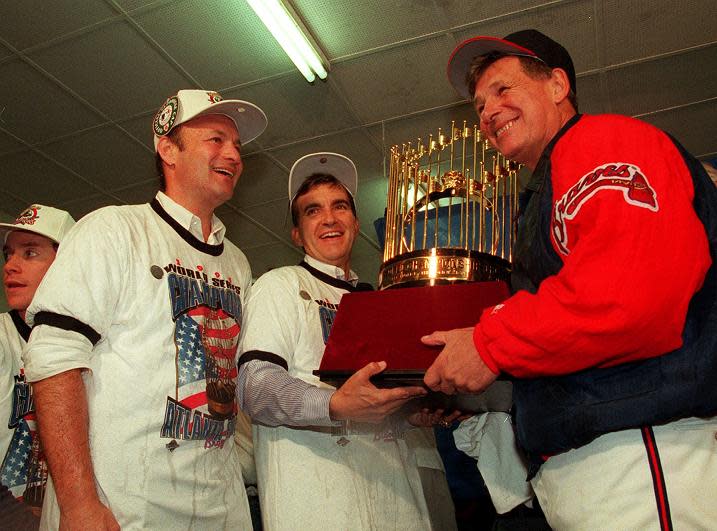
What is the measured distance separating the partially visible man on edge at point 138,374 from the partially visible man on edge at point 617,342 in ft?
2.16

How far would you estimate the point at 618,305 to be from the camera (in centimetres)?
107

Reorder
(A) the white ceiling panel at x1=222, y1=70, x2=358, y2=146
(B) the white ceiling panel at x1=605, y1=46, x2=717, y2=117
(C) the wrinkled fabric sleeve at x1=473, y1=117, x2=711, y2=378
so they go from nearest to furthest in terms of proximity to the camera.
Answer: (C) the wrinkled fabric sleeve at x1=473, y1=117, x2=711, y2=378 → (B) the white ceiling panel at x1=605, y1=46, x2=717, y2=117 → (A) the white ceiling panel at x1=222, y1=70, x2=358, y2=146

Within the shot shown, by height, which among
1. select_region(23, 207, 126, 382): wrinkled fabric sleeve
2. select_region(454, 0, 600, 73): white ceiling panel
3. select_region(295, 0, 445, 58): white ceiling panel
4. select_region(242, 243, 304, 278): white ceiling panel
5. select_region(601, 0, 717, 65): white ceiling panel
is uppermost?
select_region(601, 0, 717, 65): white ceiling panel

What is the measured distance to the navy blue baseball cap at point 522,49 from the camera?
1.69m

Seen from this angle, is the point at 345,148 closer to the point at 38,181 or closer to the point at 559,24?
the point at 559,24

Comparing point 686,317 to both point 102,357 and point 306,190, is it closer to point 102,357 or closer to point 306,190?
point 102,357

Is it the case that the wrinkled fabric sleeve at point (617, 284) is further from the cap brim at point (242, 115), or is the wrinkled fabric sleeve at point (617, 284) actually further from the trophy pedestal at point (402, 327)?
the cap brim at point (242, 115)

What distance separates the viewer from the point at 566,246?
48.7 inches

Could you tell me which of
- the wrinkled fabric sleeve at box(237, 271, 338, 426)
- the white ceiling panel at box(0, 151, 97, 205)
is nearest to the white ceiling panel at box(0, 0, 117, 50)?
the white ceiling panel at box(0, 151, 97, 205)

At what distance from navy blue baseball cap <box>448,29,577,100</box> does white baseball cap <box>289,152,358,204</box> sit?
70cm

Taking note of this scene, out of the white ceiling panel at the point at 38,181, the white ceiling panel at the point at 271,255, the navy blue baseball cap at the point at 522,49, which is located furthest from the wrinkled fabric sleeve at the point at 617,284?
the white ceiling panel at the point at 271,255

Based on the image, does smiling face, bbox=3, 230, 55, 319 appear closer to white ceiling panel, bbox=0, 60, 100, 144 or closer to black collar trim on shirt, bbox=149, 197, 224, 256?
black collar trim on shirt, bbox=149, 197, 224, 256

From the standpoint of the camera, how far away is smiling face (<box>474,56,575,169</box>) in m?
1.61

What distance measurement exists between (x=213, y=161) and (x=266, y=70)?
2.52 meters
